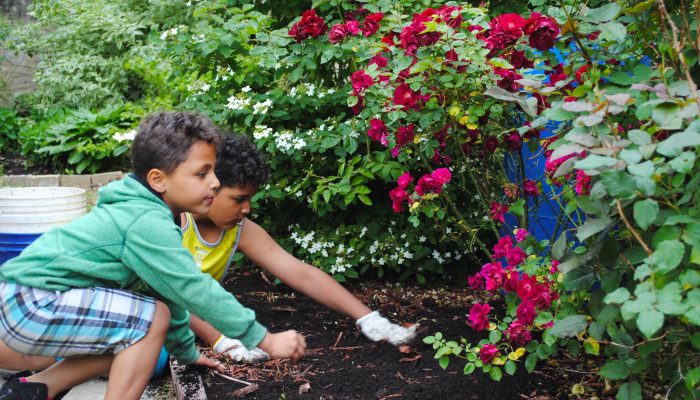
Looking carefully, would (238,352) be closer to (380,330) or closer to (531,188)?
(380,330)

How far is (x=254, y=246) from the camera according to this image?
3.27m

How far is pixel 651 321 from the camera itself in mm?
1439

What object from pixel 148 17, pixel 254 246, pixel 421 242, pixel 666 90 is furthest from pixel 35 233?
pixel 148 17

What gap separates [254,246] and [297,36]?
2.96 ft

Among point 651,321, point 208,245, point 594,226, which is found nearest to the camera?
point 651,321

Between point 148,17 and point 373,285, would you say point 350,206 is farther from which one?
point 148,17

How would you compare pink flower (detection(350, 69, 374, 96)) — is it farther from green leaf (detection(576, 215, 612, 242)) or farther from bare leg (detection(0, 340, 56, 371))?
bare leg (detection(0, 340, 56, 371))

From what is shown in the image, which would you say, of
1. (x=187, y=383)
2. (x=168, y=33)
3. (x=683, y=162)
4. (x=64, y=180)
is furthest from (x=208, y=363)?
(x=64, y=180)

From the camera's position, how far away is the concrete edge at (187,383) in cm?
286

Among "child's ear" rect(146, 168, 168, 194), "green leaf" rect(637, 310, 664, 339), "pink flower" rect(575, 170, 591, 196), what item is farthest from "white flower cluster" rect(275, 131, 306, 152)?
"green leaf" rect(637, 310, 664, 339)

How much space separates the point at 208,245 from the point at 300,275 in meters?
0.40

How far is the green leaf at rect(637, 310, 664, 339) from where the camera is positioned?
1418 millimetres

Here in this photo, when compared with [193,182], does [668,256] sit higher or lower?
higher

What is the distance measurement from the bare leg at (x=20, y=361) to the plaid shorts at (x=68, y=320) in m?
0.13
